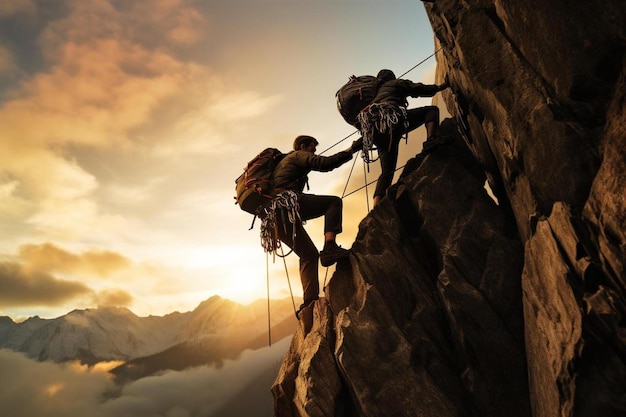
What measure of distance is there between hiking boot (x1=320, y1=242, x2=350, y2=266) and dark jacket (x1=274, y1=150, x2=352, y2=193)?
183 centimetres

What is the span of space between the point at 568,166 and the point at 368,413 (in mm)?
5266

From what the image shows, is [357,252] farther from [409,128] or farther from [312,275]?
[409,128]

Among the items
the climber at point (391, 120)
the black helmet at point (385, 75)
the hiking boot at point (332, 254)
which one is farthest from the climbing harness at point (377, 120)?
the hiking boot at point (332, 254)

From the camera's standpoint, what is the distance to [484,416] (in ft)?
19.0

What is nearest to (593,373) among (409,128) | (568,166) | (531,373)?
(531,373)

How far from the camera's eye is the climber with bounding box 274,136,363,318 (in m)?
8.89

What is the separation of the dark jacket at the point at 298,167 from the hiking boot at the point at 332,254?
1830 mm

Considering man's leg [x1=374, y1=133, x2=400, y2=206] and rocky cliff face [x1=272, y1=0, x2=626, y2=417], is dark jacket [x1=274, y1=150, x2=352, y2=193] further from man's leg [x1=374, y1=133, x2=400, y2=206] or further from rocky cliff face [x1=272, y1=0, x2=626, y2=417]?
rocky cliff face [x1=272, y1=0, x2=626, y2=417]

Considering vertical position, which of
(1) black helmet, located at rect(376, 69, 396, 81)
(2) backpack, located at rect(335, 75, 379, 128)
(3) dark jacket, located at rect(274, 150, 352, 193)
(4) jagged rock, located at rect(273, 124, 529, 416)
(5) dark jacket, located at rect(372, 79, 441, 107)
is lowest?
(4) jagged rock, located at rect(273, 124, 529, 416)

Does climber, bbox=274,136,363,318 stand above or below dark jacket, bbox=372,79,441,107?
below

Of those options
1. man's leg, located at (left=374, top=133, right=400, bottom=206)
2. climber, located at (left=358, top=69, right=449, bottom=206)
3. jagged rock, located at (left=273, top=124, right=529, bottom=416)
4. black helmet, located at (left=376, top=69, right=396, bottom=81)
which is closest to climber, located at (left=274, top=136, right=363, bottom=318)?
climber, located at (left=358, top=69, right=449, bottom=206)

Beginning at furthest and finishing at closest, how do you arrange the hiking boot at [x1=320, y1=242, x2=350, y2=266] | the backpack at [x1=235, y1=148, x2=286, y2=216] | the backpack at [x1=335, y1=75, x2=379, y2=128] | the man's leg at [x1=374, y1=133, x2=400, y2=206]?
the backpack at [x1=335, y1=75, x2=379, y2=128]
the backpack at [x1=235, y1=148, x2=286, y2=216]
the man's leg at [x1=374, y1=133, x2=400, y2=206]
the hiking boot at [x1=320, y1=242, x2=350, y2=266]

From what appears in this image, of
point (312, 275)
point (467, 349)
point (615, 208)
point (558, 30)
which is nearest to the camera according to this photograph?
point (615, 208)

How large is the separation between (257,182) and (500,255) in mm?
6049
